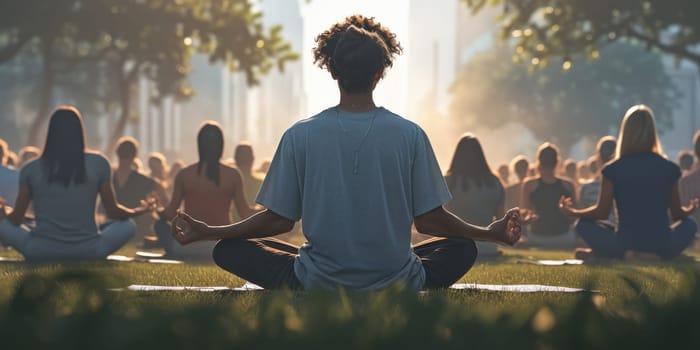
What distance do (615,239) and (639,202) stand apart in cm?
59

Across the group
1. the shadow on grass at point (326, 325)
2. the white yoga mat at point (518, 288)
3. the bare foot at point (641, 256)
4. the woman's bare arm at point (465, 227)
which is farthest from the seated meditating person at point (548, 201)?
the shadow on grass at point (326, 325)

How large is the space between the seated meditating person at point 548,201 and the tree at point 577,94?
5304 cm

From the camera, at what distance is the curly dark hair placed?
18.4 ft

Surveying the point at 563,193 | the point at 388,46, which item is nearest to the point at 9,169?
the point at 563,193

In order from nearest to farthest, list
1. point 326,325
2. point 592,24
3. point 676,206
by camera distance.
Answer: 1. point 326,325
2. point 676,206
3. point 592,24

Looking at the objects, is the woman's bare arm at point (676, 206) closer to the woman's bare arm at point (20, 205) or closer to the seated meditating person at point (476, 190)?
the seated meditating person at point (476, 190)

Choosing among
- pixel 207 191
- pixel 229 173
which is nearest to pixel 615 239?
pixel 229 173

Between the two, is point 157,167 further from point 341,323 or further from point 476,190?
point 341,323

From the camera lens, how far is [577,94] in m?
69.8

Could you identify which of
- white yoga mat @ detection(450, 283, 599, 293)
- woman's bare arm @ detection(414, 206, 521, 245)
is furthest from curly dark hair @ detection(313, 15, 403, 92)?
white yoga mat @ detection(450, 283, 599, 293)

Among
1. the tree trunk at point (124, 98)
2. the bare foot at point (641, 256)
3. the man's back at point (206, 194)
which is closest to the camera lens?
the bare foot at point (641, 256)

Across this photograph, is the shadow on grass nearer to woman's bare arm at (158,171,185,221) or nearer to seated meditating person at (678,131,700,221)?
woman's bare arm at (158,171,185,221)

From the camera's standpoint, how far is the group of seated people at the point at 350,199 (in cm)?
564

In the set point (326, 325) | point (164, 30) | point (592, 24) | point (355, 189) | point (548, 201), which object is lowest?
point (548, 201)
